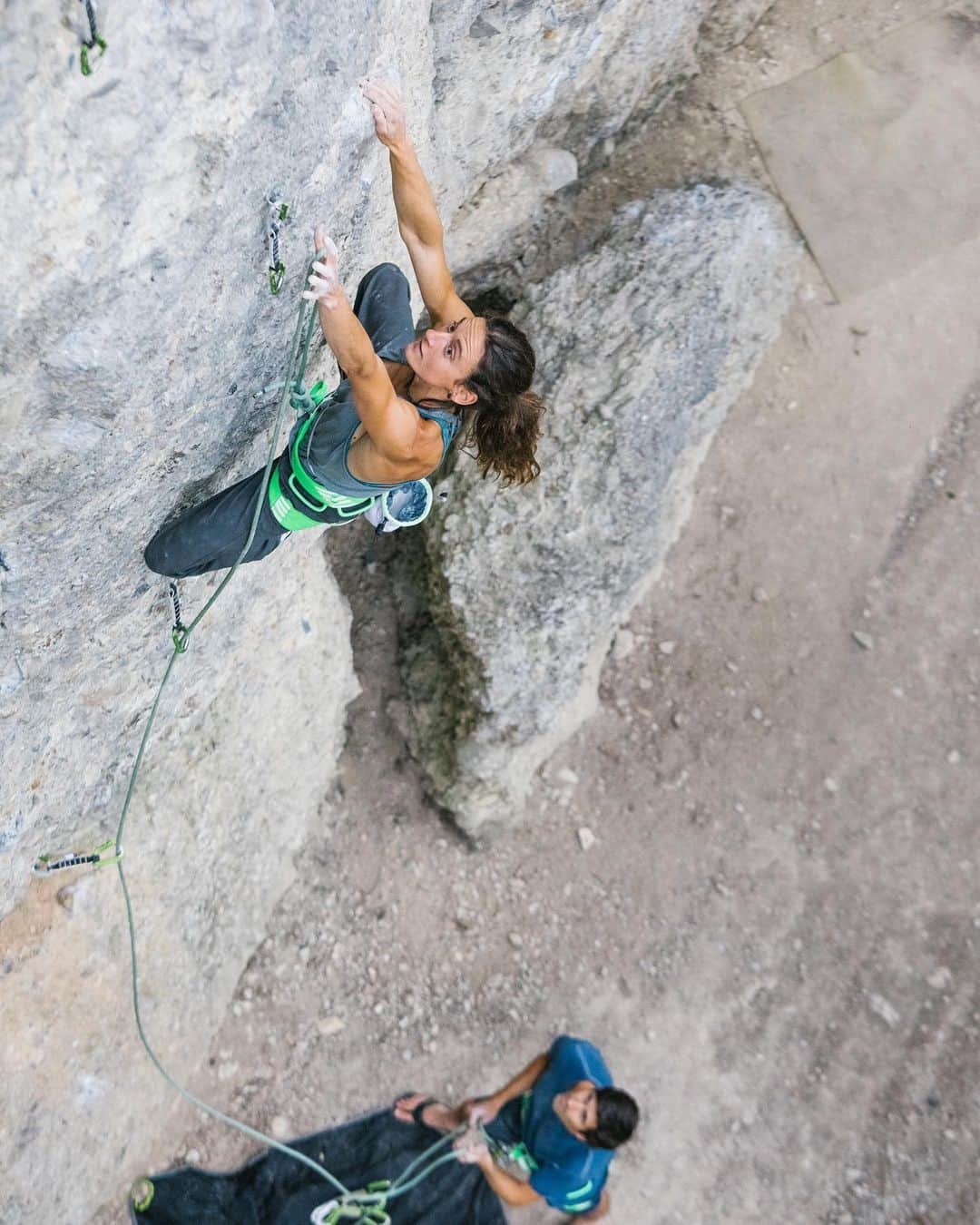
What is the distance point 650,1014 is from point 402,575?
8.78 ft

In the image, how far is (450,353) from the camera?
312cm

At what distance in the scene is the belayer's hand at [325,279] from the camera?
8.77ft

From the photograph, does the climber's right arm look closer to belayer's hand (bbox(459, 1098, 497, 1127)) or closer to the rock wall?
the rock wall

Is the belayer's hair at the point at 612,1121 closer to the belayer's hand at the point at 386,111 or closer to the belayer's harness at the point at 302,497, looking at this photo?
the belayer's harness at the point at 302,497

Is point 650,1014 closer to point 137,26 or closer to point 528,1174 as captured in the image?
point 528,1174

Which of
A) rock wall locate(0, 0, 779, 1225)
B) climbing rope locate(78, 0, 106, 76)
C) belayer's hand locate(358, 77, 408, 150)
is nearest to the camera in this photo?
climbing rope locate(78, 0, 106, 76)

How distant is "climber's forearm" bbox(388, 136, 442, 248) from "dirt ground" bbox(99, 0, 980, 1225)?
2.78 metres

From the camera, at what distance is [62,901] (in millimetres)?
4387

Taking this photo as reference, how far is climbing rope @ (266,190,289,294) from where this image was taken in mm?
3043

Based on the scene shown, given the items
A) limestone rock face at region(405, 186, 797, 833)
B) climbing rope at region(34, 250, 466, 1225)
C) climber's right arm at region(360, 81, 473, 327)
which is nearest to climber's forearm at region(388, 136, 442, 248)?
climber's right arm at region(360, 81, 473, 327)

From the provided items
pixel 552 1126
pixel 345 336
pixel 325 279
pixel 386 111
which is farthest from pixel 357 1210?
pixel 386 111

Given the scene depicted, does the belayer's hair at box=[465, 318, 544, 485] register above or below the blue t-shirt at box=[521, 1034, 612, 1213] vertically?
above

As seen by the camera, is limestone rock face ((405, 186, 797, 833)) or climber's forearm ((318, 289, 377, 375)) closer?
climber's forearm ((318, 289, 377, 375))

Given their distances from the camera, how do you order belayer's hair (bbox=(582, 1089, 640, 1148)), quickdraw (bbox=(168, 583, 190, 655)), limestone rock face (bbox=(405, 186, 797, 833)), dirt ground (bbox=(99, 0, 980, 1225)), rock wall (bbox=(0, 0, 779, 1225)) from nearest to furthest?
rock wall (bbox=(0, 0, 779, 1225)) < quickdraw (bbox=(168, 583, 190, 655)) < belayer's hair (bbox=(582, 1089, 640, 1148)) < limestone rock face (bbox=(405, 186, 797, 833)) < dirt ground (bbox=(99, 0, 980, 1225))
